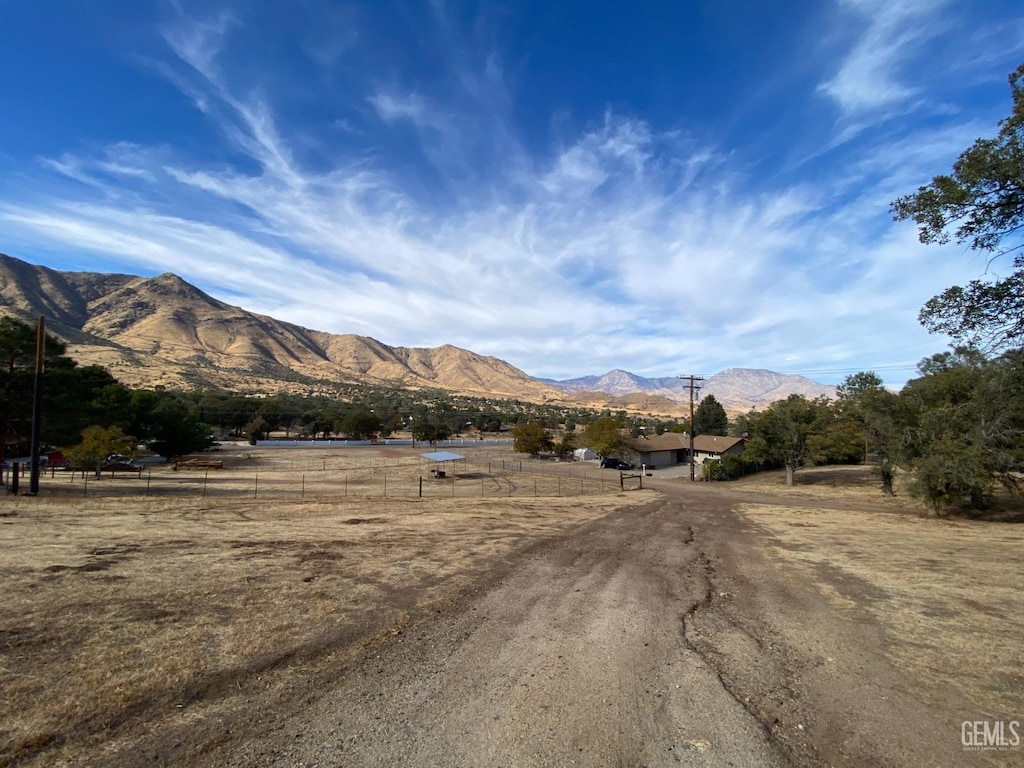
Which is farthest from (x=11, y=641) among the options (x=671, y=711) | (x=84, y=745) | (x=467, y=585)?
(x=671, y=711)

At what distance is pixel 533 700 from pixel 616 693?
114cm

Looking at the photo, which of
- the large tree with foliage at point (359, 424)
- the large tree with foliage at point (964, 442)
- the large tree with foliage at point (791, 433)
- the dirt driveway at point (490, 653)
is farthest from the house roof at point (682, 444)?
the large tree with foliage at point (359, 424)

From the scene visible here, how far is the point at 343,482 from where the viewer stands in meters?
38.4

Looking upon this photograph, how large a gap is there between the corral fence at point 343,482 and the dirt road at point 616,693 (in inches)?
864

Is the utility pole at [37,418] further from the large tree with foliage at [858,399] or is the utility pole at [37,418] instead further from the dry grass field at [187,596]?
the large tree with foliage at [858,399]

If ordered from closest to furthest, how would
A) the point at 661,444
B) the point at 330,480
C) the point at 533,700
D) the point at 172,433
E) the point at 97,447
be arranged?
the point at 533,700, the point at 97,447, the point at 330,480, the point at 172,433, the point at 661,444

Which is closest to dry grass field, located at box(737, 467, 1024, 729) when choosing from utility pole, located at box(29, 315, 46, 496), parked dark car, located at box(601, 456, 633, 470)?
parked dark car, located at box(601, 456, 633, 470)

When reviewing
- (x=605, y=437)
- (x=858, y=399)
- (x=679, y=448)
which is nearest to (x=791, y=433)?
(x=858, y=399)

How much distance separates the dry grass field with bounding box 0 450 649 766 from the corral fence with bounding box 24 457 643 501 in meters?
6.85

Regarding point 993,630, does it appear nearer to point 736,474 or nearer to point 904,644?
point 904,644

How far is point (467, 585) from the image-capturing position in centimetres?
1093

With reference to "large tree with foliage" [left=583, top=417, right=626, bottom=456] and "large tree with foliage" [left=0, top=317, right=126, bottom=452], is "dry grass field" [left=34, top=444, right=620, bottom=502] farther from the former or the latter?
"large tree with foliage" [left=0, top=317, right=126, bottom=452]

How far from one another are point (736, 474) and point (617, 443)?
14.3m

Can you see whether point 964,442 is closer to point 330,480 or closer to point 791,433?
point 791,433
